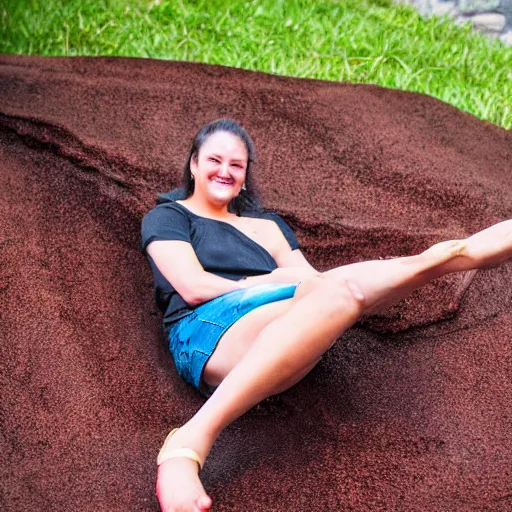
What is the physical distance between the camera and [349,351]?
2557mm

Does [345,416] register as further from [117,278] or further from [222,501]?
[117,278]

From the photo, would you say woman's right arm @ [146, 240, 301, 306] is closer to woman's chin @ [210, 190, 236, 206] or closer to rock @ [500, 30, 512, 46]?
woman's chin @ [210, 190, 236, 206]

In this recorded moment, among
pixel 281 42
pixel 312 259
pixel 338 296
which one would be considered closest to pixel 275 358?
pixel 338 296

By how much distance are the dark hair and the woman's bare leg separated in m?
0.79

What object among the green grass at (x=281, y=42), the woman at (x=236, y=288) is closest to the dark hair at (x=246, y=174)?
the woman at (x=236, y=288)

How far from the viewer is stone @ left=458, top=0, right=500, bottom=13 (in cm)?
561

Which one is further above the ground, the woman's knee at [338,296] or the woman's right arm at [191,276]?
the woman's knee at [338,296]

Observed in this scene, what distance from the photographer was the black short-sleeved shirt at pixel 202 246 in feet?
7.52

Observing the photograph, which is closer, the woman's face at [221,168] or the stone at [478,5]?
the woman's face at [221,168]

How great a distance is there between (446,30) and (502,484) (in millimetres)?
4141

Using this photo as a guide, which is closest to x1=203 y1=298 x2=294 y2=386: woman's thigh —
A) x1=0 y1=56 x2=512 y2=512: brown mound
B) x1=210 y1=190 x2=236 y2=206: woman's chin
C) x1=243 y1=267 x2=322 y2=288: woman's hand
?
x1=243 y1=267 x2=322 y2=288: woman's hand

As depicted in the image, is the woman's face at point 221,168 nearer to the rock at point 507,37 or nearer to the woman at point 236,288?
the woman at point 236,288

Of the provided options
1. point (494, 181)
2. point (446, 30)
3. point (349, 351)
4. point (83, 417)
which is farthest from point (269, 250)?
point (446, 30)

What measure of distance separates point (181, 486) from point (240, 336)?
517 millimetres
